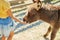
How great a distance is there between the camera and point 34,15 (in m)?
6.27

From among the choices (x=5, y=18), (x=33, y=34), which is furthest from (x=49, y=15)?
(x=5, y=18)

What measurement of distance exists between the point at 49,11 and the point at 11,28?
5.66ft

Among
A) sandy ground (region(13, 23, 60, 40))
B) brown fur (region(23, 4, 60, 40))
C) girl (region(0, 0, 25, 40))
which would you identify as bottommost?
sandy ground (region(13, 23, 60, 40))

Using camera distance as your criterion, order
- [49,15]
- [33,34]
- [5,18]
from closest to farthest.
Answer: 1. [5,18]
2. [49,15]
3. [33,34]

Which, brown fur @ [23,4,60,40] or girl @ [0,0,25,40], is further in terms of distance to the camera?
brown fur @ [23,4,60,40]

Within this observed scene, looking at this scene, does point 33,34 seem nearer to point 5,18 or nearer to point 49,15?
point 49,15

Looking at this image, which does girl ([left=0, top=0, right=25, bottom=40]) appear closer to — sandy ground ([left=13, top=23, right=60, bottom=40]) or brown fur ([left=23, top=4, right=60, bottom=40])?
brown fur ([left=23, top=4, right=60, bottom=40])

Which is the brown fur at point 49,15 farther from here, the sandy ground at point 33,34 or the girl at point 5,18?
the girl at point 5,18

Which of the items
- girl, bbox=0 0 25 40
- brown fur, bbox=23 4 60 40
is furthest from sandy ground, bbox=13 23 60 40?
girl, bbox=0 0 25 40

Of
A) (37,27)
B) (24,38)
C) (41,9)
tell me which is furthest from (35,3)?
(37,27)

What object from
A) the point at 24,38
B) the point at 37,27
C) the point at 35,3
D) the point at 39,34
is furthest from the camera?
the point at 37,27

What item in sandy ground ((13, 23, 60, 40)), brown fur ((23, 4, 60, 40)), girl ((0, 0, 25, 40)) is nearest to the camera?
girl ((0, 0, 25, 40))

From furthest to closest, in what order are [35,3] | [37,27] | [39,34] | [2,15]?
[37,27], [39,34], [35,3], [2,15]

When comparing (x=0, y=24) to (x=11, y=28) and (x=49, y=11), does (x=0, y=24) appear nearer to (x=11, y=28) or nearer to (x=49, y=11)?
(x=11, y=28)
